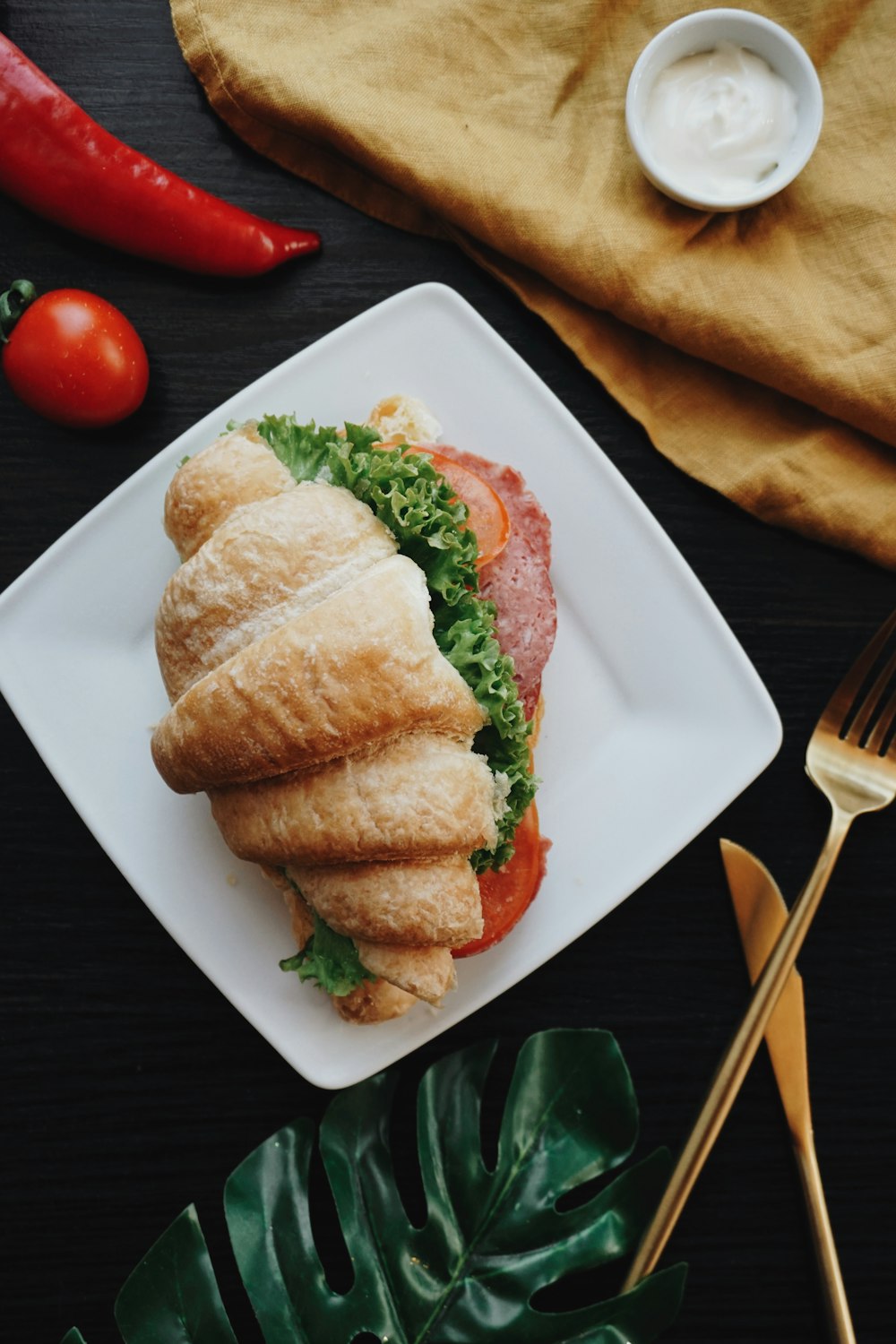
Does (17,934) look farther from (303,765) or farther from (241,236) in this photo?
(241,236)

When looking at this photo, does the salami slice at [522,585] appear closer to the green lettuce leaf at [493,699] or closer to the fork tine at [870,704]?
the green lettuce leaf at [493,699]

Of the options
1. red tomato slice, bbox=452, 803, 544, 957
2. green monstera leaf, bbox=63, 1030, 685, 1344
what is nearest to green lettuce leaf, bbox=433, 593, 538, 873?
red tomato slice, bbox=452, 803, 544, 957

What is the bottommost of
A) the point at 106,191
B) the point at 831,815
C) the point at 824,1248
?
the point at 824,1248

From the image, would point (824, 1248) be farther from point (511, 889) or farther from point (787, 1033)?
point (511, 889)

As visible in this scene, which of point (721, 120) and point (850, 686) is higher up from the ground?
point (721, 120)

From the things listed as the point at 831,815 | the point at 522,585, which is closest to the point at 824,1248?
the point at 831,815

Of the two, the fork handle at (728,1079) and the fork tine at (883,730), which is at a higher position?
the fork tine at (883,730)

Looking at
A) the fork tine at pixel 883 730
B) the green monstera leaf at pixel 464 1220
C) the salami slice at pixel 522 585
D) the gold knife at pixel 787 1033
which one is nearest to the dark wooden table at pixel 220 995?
the gold knife at pixel 787 1033

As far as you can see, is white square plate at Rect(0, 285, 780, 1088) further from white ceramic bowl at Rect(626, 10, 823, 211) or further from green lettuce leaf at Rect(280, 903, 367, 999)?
white ceramic bowl at Rect(626, 10, 823, 211)
